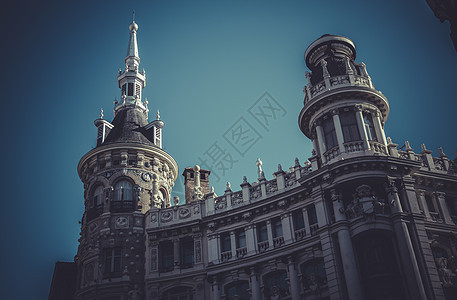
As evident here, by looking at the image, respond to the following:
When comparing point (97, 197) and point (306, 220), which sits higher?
point (97, 197)

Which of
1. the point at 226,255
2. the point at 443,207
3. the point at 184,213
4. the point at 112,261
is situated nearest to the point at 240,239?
the point at 226,255

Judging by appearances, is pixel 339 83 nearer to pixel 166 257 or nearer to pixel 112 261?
pixel 166 257

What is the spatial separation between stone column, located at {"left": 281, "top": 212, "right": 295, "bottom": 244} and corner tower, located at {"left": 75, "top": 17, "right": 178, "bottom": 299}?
1214 centimetres

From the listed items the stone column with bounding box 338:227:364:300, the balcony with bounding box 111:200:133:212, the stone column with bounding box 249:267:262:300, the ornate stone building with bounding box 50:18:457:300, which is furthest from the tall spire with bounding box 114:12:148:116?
the stone column with bounding box 338:227:364:300

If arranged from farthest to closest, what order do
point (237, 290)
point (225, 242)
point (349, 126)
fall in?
point (225, 242)
point (237, 290)
point (349, 126)

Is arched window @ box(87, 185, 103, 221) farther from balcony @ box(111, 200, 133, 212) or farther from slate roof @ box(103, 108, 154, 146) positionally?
slate roof @ box(103, 108, 154, 146)

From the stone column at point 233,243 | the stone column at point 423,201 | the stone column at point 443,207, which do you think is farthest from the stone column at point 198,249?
the stone column at point 443,207

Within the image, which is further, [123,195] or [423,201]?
[123,195]

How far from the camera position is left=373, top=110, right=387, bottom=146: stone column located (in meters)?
36.2

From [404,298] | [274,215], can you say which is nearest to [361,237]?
[404,298]

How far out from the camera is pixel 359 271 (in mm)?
31219

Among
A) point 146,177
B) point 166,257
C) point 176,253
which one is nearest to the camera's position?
point 176,253

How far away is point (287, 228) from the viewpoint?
120 feet

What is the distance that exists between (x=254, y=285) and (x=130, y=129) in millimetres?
20618
